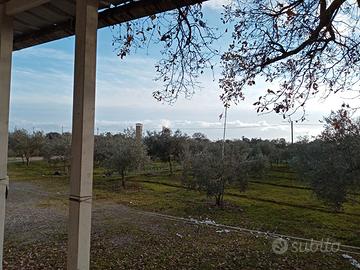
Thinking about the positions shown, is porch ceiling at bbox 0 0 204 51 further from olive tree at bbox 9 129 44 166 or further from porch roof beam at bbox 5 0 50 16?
olive tree at bbox 9 129 44 166

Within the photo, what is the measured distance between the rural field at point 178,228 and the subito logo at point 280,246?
4.0 inches

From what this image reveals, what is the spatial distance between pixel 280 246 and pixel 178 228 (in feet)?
6.40

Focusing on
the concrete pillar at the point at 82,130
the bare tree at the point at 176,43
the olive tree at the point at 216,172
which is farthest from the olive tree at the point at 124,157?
the concrete pillar at the point at 82,130

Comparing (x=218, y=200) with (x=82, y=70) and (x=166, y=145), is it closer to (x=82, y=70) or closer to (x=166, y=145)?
(x=166, y=145)

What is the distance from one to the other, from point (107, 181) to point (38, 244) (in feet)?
27.0

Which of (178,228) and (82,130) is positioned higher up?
(82,130)

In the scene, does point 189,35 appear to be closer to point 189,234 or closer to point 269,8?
point 269,8

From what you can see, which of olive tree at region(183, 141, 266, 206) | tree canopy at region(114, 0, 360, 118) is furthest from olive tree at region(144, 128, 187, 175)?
tree canopy at region(114, 0, 360, 118)

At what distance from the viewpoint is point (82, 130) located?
1.54 meters

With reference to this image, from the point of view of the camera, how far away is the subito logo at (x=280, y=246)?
15.8ft

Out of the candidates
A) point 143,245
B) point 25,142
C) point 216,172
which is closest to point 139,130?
point 25,142

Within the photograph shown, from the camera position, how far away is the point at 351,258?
4648mm

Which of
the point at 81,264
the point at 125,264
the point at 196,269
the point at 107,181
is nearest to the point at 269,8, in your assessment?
the point at 81,264

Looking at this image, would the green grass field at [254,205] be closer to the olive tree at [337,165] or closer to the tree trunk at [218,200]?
the tree trunk at [218,200]
